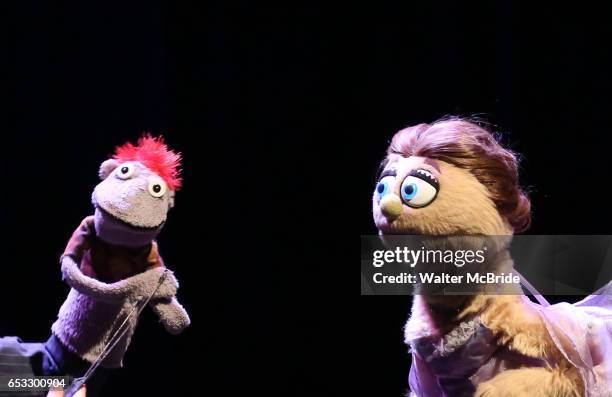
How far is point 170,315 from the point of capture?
1364 millimetres

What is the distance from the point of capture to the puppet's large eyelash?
1.19 m

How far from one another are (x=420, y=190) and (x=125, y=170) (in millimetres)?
524

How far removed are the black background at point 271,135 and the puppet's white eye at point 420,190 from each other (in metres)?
0.55

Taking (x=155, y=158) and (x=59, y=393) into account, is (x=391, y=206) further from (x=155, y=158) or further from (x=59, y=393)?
(x=59, y=393)

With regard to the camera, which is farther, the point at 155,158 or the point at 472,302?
the point at 155,158

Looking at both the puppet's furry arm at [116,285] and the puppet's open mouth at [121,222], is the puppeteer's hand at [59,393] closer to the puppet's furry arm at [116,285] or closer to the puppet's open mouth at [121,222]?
the puppet's furry arm at [116,285]

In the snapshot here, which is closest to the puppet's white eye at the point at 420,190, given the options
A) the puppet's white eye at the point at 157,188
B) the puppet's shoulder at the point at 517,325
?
the puppet's shoulder at the point at 517,325

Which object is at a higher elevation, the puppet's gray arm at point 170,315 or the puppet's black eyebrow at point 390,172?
the puppet's black eyebrow at point 390,172

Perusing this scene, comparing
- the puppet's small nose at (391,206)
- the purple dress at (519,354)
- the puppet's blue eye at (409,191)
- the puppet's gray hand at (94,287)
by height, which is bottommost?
the purple dress at (519,354)

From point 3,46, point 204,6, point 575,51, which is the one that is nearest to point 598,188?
point 575,51

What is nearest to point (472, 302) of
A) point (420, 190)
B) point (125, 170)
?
Answer: point (420, 190)

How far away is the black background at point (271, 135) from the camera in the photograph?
5.56ft

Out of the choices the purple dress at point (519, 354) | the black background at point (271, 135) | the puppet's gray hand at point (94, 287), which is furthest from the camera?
the black background at point (271, 135)

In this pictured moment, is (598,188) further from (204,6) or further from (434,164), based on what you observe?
(204,6)
